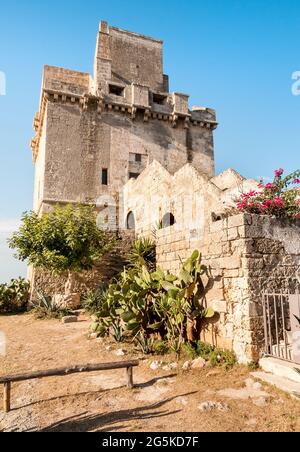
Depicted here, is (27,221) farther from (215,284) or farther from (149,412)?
(149,412)

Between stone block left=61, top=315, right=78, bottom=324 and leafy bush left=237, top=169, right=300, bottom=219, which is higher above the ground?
leafy bush left=237, top=169, right=300, bottom=219

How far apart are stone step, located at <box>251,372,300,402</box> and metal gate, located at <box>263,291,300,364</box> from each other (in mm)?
307

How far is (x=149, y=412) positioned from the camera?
148 inches

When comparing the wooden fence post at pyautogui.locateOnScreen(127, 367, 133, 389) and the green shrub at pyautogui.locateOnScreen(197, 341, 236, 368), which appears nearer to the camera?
the wooden fence post at pyautogui.locateOnScreen(127, 367, 133, 389)

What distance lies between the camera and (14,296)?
12.7 meters

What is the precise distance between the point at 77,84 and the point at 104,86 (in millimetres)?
1595

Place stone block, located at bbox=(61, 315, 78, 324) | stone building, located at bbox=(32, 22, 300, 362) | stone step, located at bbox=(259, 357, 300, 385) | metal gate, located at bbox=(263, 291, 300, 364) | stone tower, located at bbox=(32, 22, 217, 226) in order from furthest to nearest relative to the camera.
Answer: stone tower, located at bbox=(32, 22, 217, 226) < stone block, located at bbox=(61, 315, 78, 324) < stone building, located at bbox=(32, 22, 300, 362) < metal gate, located at bbox=(263, 291, 300, 364) < stone step, located at bbox=(259, 357, 300, 385)

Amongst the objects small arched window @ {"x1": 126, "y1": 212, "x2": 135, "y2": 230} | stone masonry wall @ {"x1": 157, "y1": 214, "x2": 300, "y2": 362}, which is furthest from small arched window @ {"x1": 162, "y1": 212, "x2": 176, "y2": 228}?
stone masonry wall @ {"x1": 157, "y1": 214, "x2": 300, "y2": 362}

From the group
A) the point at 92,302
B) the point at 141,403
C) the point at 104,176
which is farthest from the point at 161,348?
the point at 104,176

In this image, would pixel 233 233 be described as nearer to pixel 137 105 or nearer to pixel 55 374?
pixel 55 374

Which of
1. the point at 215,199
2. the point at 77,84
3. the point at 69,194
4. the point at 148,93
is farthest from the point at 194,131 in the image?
the point at 215,199

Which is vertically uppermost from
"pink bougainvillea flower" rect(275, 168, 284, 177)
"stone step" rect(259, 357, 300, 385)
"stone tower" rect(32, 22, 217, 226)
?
"stone tower" rect(32, 22, 217, 226)

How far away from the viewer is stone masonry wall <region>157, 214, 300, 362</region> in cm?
498

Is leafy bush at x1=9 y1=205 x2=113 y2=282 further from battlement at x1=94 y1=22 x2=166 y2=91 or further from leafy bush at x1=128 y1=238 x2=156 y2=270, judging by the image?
battlement at x1=94 y1=22 x2=166 y2=91
